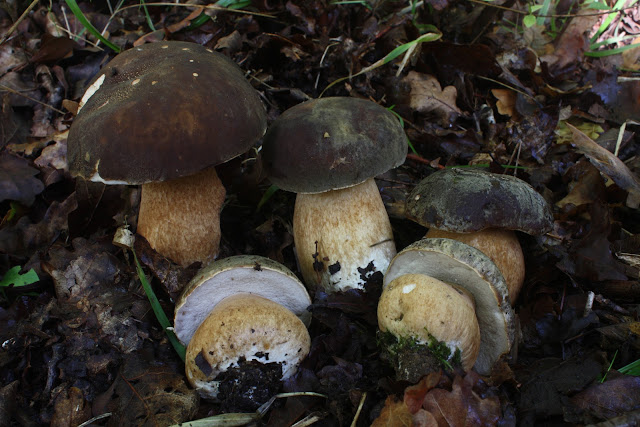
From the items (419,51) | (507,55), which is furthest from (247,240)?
(507,55)

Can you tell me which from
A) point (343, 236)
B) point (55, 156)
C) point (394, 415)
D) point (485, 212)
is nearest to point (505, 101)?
point (485, 212)

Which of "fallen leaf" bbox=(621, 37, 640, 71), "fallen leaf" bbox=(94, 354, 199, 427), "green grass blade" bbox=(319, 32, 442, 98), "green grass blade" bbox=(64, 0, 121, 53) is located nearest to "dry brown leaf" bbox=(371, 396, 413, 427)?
"fallen leaf" bbox=(94, 354, 199, 427)

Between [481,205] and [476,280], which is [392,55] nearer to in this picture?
[481,205]

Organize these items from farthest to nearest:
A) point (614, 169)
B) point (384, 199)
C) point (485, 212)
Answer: point (384, 199) → point (614, 169) → point (485, 212)

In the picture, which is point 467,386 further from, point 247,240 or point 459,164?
point 459,164

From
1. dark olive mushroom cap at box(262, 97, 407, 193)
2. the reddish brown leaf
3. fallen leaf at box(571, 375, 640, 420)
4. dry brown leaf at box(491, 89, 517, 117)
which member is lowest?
fallen leaf at box(571, 375, 640, 420)

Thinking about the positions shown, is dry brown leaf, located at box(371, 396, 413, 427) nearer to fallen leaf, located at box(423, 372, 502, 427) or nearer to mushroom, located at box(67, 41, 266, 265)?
fallen leaf, located at box(423, 372, 502, 427)

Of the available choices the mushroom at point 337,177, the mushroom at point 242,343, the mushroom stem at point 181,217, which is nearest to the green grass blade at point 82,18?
the mushroom stem at point 181,217
